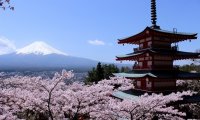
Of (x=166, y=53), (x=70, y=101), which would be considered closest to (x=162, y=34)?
(x=166, y=53)

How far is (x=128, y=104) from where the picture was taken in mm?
15320

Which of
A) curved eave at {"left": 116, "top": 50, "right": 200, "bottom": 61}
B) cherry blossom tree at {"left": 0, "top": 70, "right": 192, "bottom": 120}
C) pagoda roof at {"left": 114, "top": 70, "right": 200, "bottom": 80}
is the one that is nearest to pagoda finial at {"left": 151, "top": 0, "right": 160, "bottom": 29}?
curved eave at {"left": 116, "top": 50, "right": 200, "bottom": 61}

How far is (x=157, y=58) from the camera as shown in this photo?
2370cm

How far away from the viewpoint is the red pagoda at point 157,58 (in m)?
23.0

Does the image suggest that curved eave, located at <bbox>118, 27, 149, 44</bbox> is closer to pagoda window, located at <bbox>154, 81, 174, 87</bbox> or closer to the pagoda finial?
the pagoda finial

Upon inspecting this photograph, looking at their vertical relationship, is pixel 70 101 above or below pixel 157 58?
below

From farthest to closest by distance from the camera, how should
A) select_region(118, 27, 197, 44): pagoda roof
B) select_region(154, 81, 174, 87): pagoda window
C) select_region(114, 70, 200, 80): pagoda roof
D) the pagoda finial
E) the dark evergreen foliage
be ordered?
the dark evergreen foliage < the pagoda finial < select_region(118, 27, 197, 44): pagoda roof < select_region(154, 81, 174, 87): pagoda window < select_region(114, 70, 200, 80): pagoda roof

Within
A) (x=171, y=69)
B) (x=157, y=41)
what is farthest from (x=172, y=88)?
(x=157, y=41)

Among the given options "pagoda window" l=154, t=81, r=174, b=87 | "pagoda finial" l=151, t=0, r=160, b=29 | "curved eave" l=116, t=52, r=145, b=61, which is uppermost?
"pagoda finial" l=151, t=0, r=160, b=29

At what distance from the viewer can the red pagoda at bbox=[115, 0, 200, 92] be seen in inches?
906

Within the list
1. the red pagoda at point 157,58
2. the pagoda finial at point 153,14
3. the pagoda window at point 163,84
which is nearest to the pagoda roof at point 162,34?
the red pagoda at point 157,58

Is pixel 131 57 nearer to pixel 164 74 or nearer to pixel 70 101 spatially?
pixel 164 74

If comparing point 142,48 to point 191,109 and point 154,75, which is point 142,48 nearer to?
point 154,75

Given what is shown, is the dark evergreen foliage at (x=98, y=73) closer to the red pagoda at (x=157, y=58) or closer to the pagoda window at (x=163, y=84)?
the red pagoda at (x=157, y=58)
